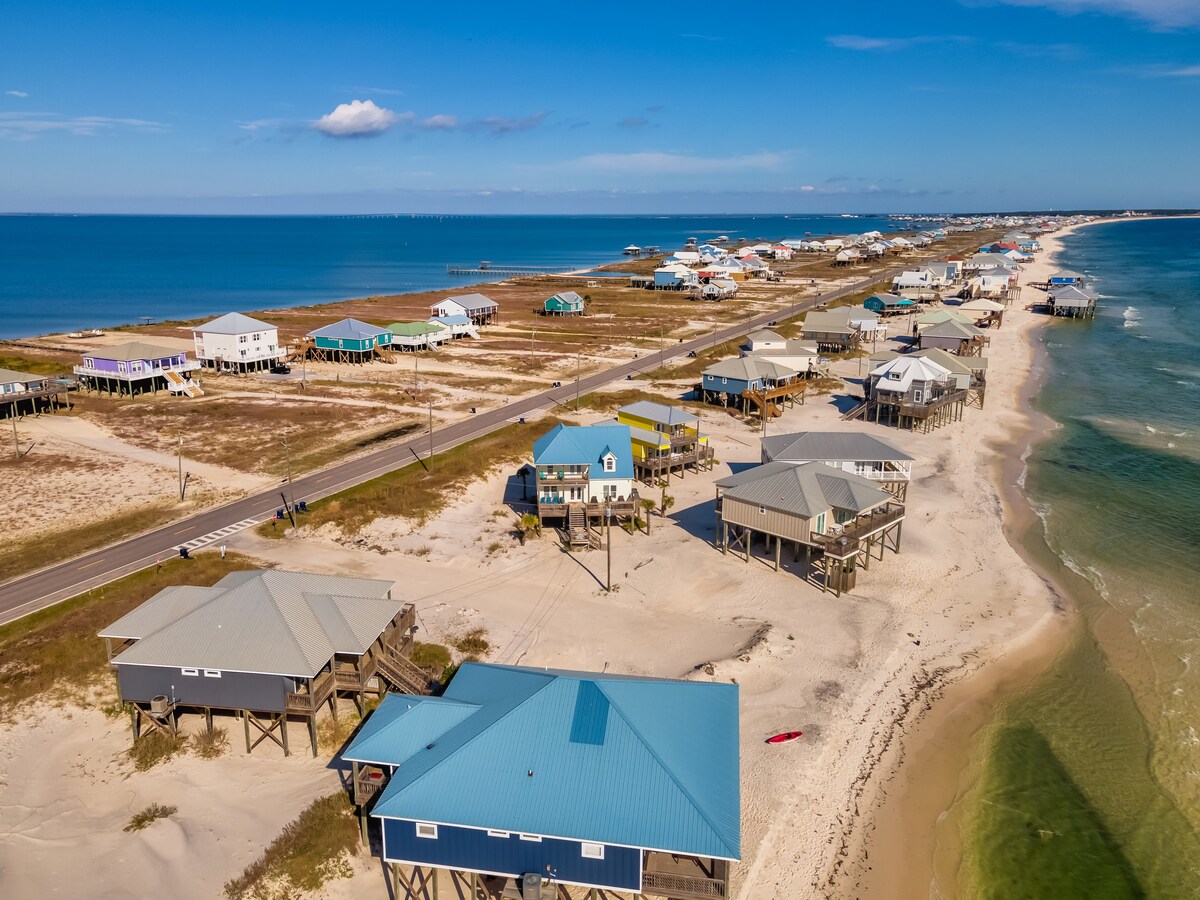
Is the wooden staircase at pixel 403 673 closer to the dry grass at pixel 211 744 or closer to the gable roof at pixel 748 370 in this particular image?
the dry grass at pixel 211 744

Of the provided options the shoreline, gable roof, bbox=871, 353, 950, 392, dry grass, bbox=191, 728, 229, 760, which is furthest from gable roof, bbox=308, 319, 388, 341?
the shoreline

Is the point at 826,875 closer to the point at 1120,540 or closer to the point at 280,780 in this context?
the point at 280,780

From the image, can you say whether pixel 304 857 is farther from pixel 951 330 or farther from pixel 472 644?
pixel 951 330

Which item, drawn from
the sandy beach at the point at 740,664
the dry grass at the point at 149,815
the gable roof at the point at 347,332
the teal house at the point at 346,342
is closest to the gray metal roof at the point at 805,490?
the sandy beach at the point at 740,664

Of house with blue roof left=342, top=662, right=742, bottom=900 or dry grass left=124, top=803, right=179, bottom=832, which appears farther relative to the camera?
dry grass left=124, top=803, right=179, bottom=832

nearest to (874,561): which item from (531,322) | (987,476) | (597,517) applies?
(597,517)

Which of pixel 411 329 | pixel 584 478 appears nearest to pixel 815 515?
pixel 584 478

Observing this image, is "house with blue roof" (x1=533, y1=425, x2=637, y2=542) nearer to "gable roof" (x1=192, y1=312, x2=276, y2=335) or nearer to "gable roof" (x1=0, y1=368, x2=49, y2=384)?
"gable roof" (x1=0, y1=368, x2=49, y2=384)
